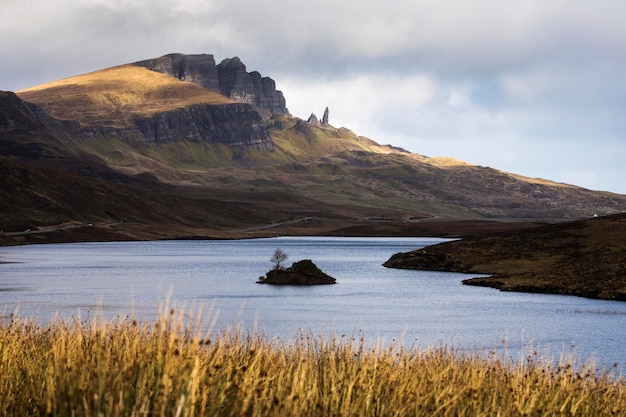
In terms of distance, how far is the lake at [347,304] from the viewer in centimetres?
5078

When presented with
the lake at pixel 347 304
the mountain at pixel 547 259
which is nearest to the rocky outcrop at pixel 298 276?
the lake at pixel 347 304

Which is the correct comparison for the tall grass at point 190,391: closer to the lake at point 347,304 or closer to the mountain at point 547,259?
the lake at point 347,304

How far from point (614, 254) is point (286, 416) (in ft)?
267

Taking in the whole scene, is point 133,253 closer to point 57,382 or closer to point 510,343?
point 510,343

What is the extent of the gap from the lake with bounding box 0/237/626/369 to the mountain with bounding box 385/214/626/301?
3074mm

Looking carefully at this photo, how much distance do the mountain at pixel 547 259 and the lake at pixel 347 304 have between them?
121 inches

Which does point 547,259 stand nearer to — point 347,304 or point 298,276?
point 298,276

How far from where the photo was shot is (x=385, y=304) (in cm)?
7300

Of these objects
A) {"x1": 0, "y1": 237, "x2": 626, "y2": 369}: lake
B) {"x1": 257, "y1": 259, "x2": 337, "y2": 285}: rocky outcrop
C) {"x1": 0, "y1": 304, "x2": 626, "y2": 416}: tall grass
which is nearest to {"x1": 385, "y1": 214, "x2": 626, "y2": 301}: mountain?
{"x1": 0, "y1": 237, "x2": 626, "y2": 369}: lake

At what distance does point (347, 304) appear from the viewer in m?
72.9

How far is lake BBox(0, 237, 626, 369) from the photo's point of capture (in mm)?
50781

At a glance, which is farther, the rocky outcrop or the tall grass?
the rocky outcrop

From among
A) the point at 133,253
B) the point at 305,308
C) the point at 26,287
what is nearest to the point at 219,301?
the point at 305,308

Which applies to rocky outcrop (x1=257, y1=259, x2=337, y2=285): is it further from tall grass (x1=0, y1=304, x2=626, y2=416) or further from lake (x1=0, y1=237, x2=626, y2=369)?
tall grass (x1=0, y1=304, x2=626, y2=416)
